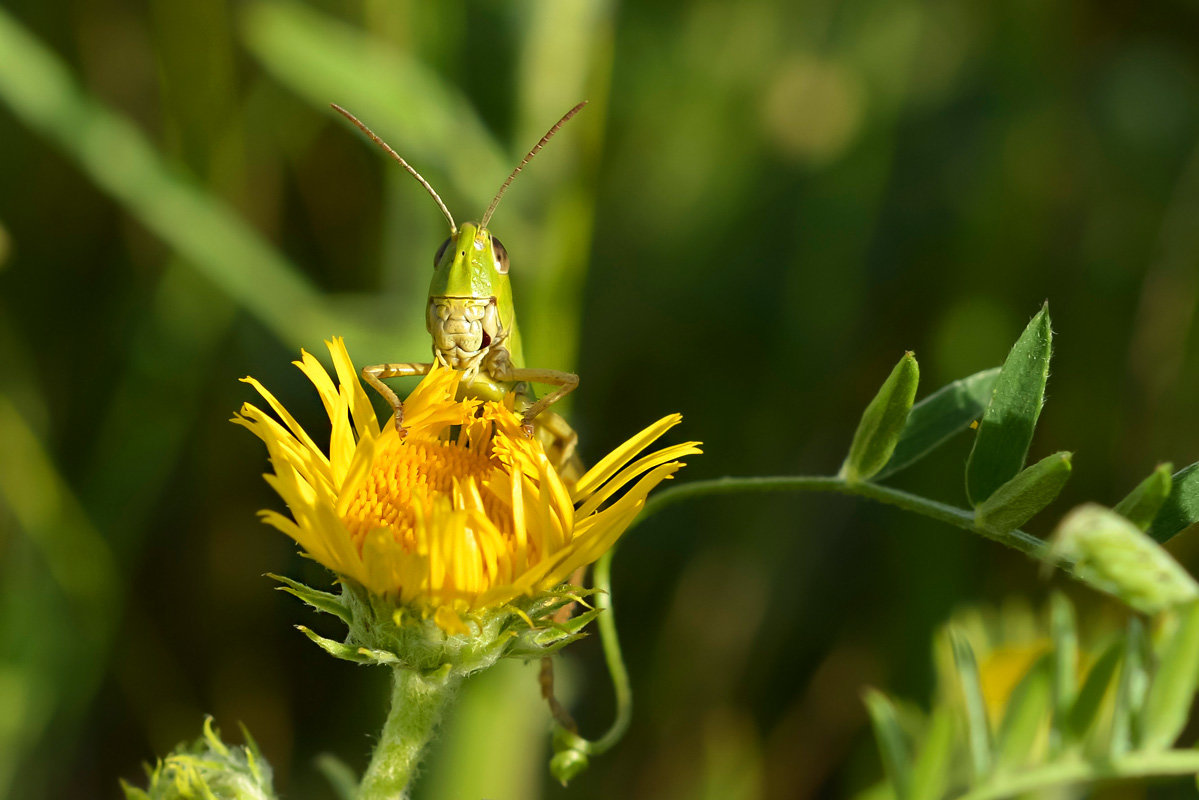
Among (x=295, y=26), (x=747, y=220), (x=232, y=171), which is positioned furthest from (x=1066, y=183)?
(x=232, y=171)

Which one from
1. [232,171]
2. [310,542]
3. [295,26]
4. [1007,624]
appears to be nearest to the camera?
[310,542]

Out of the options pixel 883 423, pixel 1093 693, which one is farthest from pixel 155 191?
pixel 1093 693

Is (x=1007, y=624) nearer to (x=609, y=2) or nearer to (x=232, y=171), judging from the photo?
(x=609, y=2)

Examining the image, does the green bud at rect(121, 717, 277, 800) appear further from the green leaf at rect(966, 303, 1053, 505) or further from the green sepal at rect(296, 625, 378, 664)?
the green leaf at rect(966, 303, 1053, 505)

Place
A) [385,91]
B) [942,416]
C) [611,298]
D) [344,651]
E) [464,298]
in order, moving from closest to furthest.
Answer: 1. [344,651]
2. [942,416]
3. [464,298]
4. [385,91]
5. [611,298]

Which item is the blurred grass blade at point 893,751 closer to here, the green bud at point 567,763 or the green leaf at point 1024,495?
the green leaf at point 1024,495

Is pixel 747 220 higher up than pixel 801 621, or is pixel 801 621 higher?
pixel 747 220

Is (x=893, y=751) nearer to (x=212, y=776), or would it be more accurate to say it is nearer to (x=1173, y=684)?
(x=1173, y=684)
